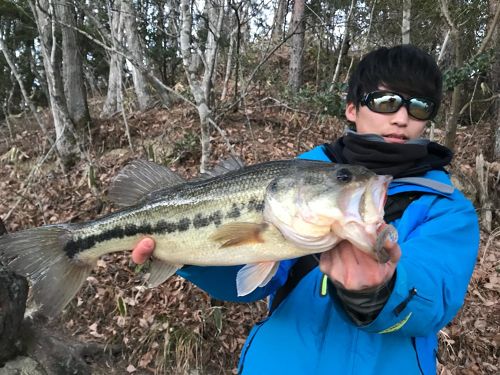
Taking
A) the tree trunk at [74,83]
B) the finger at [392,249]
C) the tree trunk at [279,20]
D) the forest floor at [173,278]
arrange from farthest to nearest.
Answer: the tree trunk at [279,20], the tree trunk at [74,83], the forest floor at [173,278], the finger at [392,249]

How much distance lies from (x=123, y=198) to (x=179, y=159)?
221 inches

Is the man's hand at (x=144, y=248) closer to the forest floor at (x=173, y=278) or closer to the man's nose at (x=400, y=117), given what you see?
the man's nose at (x=400, y=117)

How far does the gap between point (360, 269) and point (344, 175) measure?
37 cm

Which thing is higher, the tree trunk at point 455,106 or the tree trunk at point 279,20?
the tree trunk at point 279,20

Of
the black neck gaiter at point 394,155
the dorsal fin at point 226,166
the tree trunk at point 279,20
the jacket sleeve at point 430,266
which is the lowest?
the jacket sleeve at point 430,266

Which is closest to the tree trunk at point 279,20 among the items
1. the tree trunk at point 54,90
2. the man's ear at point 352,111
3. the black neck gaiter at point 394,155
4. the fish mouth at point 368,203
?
the tree trunk at point 54,90

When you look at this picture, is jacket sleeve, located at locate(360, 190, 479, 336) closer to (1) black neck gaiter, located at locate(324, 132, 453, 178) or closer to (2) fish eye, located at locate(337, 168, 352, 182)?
(1) black neck gaiter, located at locate(324, 132, 453, 178)

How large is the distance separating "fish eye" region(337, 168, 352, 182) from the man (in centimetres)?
26

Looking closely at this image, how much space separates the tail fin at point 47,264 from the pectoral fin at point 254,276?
1.02 meters

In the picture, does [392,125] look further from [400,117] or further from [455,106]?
[455,106]

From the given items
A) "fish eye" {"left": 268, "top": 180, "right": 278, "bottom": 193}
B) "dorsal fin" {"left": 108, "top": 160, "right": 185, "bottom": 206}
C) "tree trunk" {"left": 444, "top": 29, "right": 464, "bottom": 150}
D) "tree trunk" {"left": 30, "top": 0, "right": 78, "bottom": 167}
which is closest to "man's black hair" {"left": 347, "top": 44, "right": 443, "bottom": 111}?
"fish eye" {"left": 268, "top": 180, "right": 278, "bottom": 193}

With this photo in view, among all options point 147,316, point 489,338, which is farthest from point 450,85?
point 147,316

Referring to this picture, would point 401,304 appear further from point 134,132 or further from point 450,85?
point 134,132

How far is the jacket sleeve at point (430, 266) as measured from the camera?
58.7 inches
